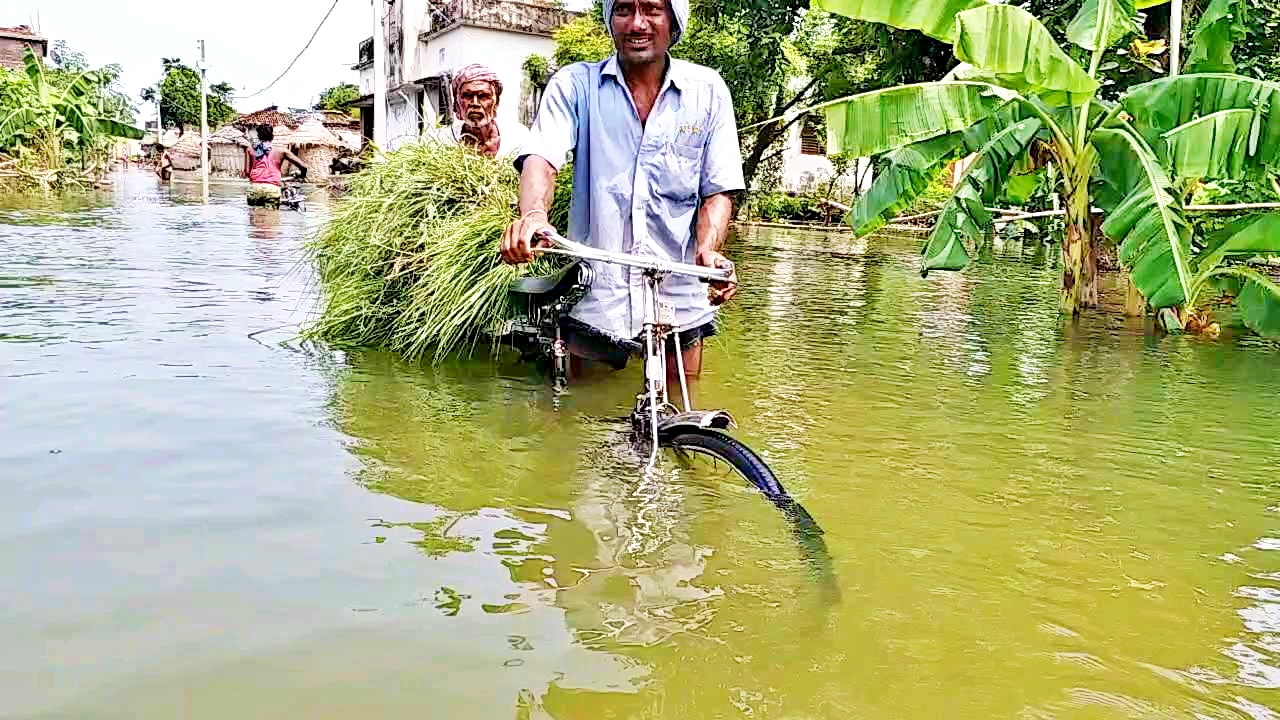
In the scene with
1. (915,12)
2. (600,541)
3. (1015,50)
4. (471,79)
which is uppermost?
(915,12)

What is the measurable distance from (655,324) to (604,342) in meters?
0.86

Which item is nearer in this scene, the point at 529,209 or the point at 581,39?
the point at 529,209

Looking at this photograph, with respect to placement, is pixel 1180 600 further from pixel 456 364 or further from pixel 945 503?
pixel 456 364

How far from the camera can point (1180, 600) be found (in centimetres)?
296

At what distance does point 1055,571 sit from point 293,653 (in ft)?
6.79

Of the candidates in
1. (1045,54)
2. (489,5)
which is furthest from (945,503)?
(489,5)

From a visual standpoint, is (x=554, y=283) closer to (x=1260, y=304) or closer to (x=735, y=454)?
(x=735, y=454)

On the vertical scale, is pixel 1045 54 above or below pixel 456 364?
above

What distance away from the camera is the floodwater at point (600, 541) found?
2.38 m

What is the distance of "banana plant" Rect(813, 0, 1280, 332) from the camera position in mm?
5594

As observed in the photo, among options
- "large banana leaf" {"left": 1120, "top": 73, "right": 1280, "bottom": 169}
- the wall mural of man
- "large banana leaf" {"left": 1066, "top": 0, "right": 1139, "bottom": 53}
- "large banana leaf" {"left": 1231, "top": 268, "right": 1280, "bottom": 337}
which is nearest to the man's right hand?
the wall mural of man

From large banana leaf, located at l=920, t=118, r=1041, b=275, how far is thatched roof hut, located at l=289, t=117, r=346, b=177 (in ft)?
108

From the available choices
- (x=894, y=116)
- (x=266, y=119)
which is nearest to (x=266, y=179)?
(x=894, y=116)

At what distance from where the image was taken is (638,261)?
10.5 ft
